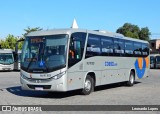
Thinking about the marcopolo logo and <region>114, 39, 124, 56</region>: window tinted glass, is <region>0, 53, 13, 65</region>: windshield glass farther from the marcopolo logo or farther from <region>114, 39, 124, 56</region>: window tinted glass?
<region>114, 39, 124, 56</region>: window tinted glass

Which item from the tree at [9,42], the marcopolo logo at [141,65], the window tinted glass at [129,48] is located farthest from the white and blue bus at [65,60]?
the tree at [9,42]

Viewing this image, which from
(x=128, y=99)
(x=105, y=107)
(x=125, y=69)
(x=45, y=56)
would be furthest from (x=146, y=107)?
(x=125, y=69)

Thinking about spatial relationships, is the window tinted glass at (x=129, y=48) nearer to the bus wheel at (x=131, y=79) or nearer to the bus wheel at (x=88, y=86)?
the bus wheel at (x=131, y=79)

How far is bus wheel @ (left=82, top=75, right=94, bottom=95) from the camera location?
16.2m

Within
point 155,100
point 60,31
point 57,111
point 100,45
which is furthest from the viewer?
point 100,45

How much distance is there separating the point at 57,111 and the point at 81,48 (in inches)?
201

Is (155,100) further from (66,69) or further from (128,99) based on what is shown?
(66,69)

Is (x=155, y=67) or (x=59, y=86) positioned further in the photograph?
(x=155, y=67)

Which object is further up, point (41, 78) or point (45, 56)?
point (45, 56)

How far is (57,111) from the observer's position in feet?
36.8

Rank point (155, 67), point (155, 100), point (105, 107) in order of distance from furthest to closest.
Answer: point (155, 67) → point (155, 100) → point (105, 107)

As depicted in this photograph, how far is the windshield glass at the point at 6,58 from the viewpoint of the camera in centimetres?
4310

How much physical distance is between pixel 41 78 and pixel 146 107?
186 inches

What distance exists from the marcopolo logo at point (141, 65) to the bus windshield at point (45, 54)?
29.0 ft
